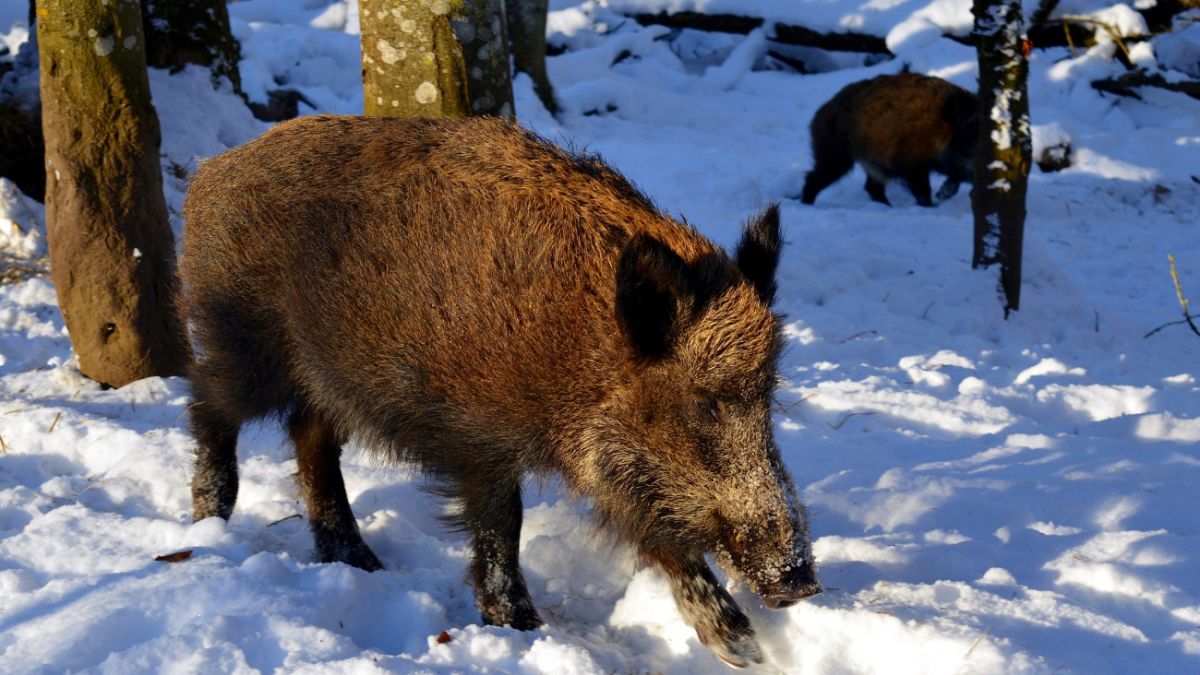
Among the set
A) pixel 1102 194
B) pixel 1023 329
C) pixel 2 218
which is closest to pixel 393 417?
pixel 2 218

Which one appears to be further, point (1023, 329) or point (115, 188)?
point (1023, 329)

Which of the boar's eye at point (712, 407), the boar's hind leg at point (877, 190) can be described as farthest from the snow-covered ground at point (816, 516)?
the boar's hind leg at point (877, 190)

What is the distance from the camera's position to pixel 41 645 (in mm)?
2455

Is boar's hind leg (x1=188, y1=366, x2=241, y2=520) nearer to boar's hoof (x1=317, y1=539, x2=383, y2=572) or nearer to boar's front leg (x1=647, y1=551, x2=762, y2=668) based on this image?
boar's hoof (x1=317, y1=539, x2=383, y2=572)

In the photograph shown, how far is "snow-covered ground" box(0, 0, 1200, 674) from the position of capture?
2.64 meters

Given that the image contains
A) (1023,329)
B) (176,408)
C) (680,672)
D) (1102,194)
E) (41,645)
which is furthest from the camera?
(1102,194)

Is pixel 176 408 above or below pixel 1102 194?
above

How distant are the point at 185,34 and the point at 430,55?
361 centimetres

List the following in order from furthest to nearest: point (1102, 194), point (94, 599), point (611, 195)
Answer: point (1102, 194)
point (611, 195)
point (94, 599)

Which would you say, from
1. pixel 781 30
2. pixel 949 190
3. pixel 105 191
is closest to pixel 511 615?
pixel 105 191

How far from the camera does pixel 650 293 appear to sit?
8.98 ft

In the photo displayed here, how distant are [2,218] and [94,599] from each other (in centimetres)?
409

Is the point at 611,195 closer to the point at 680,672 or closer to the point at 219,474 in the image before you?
the point at 680,672

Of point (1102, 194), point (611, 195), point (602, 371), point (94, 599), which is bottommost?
point (1102, 194)
